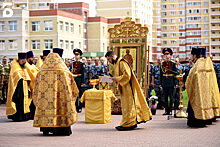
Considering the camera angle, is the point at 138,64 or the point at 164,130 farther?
the point at 138,64

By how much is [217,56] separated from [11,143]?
112647 millimetres

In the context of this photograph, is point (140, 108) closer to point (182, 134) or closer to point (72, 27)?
point (182, 134)

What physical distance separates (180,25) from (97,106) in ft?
400

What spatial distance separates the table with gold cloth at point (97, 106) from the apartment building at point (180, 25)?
11208 centimetres

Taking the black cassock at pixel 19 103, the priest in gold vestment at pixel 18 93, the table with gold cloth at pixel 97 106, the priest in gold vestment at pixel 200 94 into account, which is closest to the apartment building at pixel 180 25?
the priest in gold vestment at pixel 18 93

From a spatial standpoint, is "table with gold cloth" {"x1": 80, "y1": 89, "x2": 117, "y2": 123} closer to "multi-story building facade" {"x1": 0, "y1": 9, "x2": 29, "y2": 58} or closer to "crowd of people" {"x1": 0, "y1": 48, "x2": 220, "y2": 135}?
"crowd of people" {"x1": 0, "y1": 48, "x2": 220, "y2": 135}

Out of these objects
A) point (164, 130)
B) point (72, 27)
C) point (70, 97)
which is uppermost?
point (72, 27)

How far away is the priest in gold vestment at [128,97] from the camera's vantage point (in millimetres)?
12258

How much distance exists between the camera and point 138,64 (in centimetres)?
1744

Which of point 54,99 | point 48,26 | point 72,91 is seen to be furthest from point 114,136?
point 48,26

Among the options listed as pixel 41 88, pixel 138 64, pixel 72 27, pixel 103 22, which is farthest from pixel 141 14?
pixel 41 88

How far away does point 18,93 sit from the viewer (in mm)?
14648

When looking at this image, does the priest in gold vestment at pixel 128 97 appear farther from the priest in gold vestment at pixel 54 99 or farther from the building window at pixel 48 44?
the building window at pixel 48 44

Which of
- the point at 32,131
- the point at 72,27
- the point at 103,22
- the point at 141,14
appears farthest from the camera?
the point at 141,14
